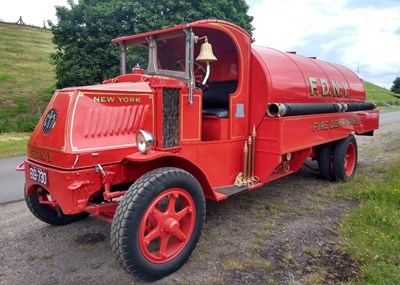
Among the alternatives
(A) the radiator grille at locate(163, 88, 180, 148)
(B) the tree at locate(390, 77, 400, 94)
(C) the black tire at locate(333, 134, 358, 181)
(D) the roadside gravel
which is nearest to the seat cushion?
(A) the radiator grille at locate(163, 88, 180, 148)

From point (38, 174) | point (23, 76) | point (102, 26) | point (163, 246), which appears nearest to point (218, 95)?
point (163, 246)

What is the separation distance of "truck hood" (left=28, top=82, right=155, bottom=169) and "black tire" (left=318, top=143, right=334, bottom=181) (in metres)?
3.79

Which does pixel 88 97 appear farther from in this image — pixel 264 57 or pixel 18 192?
pixel 18 192

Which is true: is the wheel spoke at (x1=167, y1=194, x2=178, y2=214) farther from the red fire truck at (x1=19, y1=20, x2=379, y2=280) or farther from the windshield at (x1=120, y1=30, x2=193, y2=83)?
the windshield at (x1=120, y1=30, x2=193, y2=83)

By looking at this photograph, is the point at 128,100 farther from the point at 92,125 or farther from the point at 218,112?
the point at 218,112

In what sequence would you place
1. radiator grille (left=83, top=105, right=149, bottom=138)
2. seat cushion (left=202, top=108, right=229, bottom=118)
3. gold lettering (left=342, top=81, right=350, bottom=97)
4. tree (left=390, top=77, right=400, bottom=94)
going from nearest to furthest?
radiator grille (left=83, top=105, right=149, bottom=138) → seat cushion (left=202, top=108, right=229, bottom=118) → gold lettering (left=342, top=81, right=350, bottom=97) → tree (left=390, top=77, right=400, bottom=94)

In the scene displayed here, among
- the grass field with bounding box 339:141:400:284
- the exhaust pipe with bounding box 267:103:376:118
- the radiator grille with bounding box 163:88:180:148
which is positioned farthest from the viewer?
the exhaust pipe with bounding box 267:103:376:118

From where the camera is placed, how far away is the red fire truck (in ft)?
10.3

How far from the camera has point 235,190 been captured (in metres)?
4.26

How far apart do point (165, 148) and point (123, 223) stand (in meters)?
1.02

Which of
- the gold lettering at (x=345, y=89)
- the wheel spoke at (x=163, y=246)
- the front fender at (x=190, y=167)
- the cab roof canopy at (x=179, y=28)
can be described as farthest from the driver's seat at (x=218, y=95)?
the gold lettering at (x=345, y=89)

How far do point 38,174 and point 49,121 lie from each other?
52cm

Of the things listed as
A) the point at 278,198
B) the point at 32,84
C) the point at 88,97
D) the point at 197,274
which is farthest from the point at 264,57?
the point at 32,84

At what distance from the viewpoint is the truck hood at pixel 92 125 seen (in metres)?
3.17
